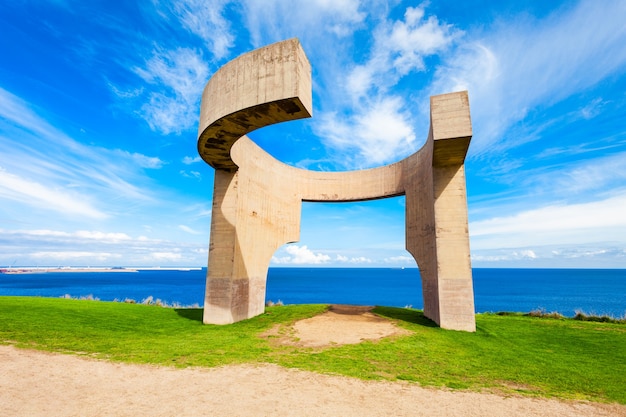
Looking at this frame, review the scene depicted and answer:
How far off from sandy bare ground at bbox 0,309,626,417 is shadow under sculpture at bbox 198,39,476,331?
18.8ft

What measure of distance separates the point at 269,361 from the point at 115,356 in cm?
366

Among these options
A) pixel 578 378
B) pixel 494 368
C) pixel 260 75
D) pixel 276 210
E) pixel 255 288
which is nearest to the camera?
pixel 578 378

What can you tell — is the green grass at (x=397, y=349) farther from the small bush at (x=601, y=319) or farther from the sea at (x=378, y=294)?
the sea at (x=378, y=294)

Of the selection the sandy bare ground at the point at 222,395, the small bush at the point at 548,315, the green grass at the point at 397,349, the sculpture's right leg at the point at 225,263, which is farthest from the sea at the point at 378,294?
the sandy bare ground at the point at 222,395

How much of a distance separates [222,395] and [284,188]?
38.2 feet

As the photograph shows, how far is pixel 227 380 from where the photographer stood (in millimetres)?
6000

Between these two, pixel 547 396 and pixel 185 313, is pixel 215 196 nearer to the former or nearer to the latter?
pixel 185 313

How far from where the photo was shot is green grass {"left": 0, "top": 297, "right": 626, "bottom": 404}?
250 inches

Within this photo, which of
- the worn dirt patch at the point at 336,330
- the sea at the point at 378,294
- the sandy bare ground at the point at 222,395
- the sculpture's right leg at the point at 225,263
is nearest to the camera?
the sandy bare ground at the point at 222,395

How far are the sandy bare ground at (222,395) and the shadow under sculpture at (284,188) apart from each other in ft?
18.8

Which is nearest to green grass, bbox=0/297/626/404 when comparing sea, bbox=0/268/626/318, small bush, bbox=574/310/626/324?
small bush, bbox=574/310/626/324

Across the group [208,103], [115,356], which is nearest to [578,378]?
[115,356]

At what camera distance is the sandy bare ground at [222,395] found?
475cm

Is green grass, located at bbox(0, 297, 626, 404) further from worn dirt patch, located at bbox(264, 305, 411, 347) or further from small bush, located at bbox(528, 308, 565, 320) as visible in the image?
small bush, located at bbox(528, 308, 565, 320)
